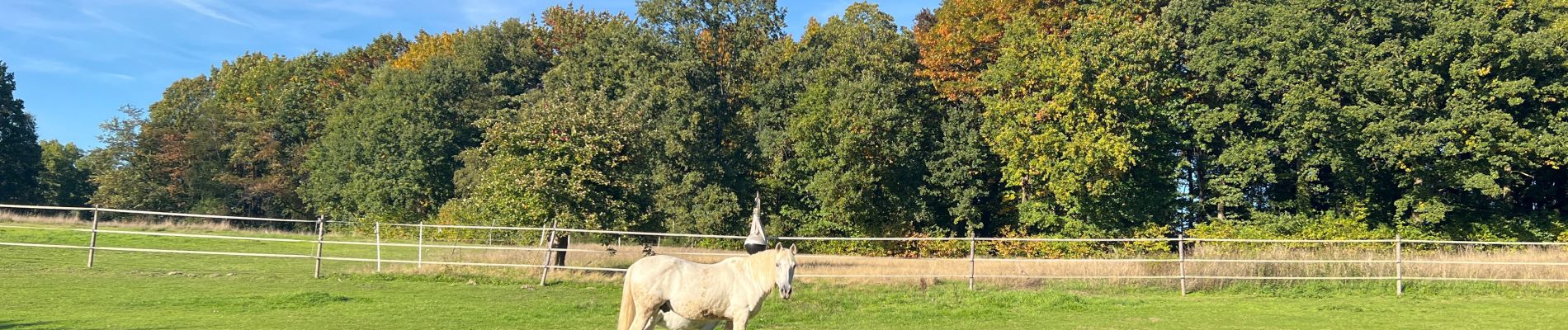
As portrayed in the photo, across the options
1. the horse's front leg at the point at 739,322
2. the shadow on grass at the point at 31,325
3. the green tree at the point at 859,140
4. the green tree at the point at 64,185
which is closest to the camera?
the horse's front leg at the point at 739,322

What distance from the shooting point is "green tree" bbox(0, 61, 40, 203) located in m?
50.9

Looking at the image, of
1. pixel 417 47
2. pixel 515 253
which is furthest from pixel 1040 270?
pixel 417 47

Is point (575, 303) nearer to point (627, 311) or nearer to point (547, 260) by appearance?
point (547, 260)

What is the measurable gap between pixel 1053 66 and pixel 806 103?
972 centimetres

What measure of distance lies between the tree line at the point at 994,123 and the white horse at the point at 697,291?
1297 cm

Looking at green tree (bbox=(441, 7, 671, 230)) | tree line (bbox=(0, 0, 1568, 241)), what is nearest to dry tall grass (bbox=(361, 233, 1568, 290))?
green tree (bbox=(441, 7, 671, 230))

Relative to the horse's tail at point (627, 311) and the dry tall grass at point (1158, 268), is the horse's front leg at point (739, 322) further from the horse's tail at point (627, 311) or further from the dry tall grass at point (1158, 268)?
the dry tall grass at point (1158, 268)

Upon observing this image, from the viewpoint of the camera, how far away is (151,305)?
12.9m

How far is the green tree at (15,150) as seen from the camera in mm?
50938

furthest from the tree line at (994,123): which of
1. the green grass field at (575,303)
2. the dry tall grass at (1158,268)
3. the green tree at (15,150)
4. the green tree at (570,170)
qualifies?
the green tree at (15,150)

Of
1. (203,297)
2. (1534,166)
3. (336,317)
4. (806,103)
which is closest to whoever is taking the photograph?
(336,317)

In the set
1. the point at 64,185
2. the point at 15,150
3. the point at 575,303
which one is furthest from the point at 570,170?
the point at 64,185

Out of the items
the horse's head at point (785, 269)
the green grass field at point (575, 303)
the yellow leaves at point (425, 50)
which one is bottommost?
the green grass field at point (575, 303)

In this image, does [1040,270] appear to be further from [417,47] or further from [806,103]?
[417,47]
